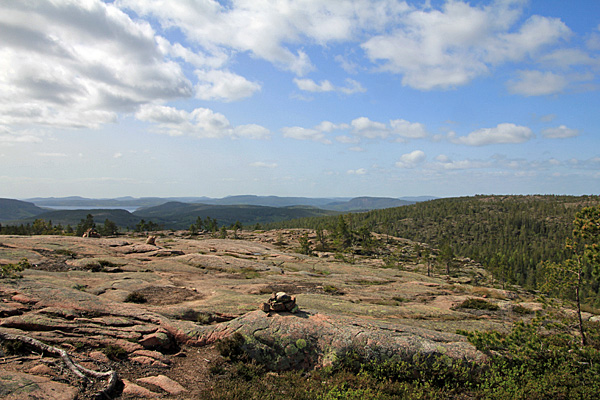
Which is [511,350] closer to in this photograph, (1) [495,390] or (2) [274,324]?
(1) [495,390]

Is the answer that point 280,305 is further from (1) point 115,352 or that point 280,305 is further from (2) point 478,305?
(2) point 478,305

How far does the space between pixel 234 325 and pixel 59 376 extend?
26.0 feet

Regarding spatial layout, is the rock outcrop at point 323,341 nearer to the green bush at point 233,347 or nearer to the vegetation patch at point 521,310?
the green bush at point 233,347

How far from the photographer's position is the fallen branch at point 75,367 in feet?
34.0

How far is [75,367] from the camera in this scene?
1107cm

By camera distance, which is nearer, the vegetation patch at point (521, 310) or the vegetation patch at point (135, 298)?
the vegetation patch at point (135, 298)

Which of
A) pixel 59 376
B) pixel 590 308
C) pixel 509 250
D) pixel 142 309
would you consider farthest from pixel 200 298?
pixel 509 250

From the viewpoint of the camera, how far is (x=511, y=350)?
14.4 m

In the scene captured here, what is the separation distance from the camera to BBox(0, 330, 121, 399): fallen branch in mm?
10357

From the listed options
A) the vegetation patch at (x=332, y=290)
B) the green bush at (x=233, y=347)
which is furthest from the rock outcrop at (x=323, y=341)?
the vegetation patch at (x=332, y=290)

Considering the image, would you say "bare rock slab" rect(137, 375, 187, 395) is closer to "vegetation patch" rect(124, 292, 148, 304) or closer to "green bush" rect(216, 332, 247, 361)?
"green bush" rect(216, 332, 247, 361)

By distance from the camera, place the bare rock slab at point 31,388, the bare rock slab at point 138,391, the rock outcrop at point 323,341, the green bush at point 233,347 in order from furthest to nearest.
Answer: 1. the rock outcrop at point 323,341
2. the green bush at point 233,347
3. the bare rock slab at point 138,391
4. the bare rock slab at point 31,388

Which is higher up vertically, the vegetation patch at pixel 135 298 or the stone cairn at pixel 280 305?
the stone cairn at pixel 280 305

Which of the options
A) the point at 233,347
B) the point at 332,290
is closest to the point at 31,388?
the point at 233,347
